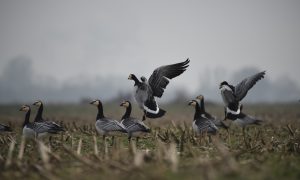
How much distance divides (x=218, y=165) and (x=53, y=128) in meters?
7.38

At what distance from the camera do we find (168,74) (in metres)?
16.2

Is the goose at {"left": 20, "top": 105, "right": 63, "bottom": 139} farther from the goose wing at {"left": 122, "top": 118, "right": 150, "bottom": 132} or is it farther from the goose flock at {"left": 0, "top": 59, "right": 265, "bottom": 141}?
the goose wing at {"left": 122, "top": 118, "right": 150, "bottom": 132}

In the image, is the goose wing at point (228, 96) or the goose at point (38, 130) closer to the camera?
the goose at point (38, 130)

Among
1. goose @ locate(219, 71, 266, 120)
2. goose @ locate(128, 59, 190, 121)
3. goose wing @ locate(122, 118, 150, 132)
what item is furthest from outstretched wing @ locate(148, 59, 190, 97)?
goose wing @ locate(122, 118, 150, 132)

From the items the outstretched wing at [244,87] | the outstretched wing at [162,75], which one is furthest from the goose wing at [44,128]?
the outstretched wing at [244,87]

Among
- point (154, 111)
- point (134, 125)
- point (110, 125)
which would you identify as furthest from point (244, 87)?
point (110, 125)

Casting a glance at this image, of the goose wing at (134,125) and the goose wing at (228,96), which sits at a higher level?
the goose wing at (228,96)

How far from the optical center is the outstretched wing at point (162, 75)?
15996mm

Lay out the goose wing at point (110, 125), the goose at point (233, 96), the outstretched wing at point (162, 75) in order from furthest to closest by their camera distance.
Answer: the outstretched wing at point (162, 75) < the goose at point (233, 96) < the goose wing at point (110, 125)

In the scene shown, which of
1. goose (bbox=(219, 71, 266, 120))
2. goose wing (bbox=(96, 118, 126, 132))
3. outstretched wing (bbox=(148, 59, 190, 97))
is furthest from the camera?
outstretched wing (bbox=(148, 59, 190, 97))

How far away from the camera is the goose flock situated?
13.2 metres

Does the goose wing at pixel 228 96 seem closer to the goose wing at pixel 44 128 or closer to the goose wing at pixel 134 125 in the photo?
the goose wing at pixel 134 125

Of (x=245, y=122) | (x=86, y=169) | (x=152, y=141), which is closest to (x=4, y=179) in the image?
(x=86, y=169)

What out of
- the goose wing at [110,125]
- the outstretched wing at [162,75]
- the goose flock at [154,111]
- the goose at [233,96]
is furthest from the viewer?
the outstretched wing at [162,75]
